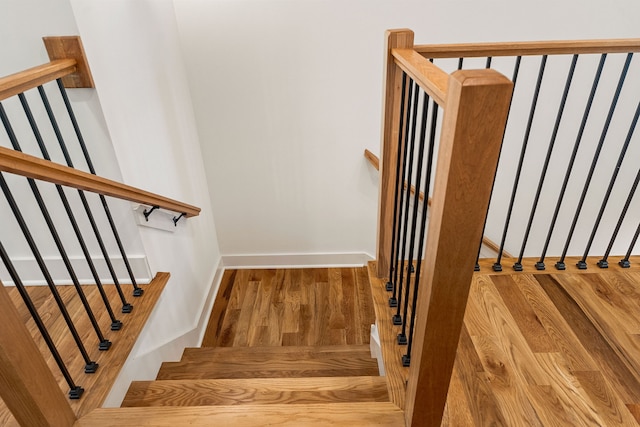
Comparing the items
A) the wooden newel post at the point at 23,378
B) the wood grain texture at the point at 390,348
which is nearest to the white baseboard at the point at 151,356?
the wooden newel post at the point at 23,378

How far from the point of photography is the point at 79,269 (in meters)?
2.01

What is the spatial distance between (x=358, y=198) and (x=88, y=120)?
1.93m

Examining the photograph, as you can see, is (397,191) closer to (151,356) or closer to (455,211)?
(455,211)

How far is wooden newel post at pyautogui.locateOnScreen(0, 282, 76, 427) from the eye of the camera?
3.23ft

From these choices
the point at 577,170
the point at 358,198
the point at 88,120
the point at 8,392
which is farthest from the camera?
the point at 358,198

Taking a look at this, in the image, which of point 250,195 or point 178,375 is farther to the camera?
point 250,195

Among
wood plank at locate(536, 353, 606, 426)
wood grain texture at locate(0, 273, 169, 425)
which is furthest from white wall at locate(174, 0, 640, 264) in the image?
wood plank at locate(536, 353, 606, 426)

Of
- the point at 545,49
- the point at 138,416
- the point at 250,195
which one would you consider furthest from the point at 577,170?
the point at 138,416

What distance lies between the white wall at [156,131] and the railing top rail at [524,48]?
127 centimetres

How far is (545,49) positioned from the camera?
128 centimetres

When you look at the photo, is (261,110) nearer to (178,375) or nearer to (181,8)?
(181,8)

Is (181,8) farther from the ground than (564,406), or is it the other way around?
(181,8)

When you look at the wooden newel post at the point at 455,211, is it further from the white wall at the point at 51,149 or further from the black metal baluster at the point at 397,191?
the white wall at the point at 51,149

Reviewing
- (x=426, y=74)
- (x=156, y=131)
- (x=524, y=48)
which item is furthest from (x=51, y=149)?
(x=524, y=48)
